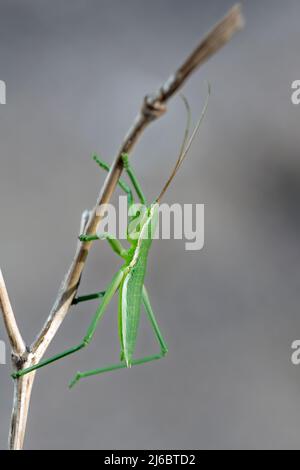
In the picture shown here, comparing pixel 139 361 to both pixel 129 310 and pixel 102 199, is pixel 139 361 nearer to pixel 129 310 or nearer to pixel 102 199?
pixel 129 310

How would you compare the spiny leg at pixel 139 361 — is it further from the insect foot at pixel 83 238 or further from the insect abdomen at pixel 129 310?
the insect foot at pixel 83 238

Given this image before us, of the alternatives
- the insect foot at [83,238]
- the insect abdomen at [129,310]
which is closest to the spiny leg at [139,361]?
the insect abdomen at [129,310]

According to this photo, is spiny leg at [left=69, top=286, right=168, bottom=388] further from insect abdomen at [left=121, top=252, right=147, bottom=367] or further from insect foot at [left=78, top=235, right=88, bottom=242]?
insect foot at [left=78, top=235, right=88, bottom=242]

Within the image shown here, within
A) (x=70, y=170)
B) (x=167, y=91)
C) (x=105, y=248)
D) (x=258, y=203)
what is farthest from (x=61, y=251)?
(x=167, y=91)

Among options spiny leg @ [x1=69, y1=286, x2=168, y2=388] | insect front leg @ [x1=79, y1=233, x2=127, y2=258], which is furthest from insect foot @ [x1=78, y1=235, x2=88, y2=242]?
spiny leg @ [x1=69, y1=286, x2=168, y2=388]

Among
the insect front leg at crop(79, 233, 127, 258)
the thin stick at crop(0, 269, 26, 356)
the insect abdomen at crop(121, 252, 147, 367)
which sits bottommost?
the thin stick at crop(0, 269, 26, 356)

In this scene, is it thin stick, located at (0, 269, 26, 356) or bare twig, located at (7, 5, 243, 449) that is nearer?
bare twig, located at (7, 5, 243, 449)

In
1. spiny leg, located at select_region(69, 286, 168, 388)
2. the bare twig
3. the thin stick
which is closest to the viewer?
the bare twig

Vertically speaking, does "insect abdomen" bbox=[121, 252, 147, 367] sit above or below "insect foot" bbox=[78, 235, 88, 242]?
below
